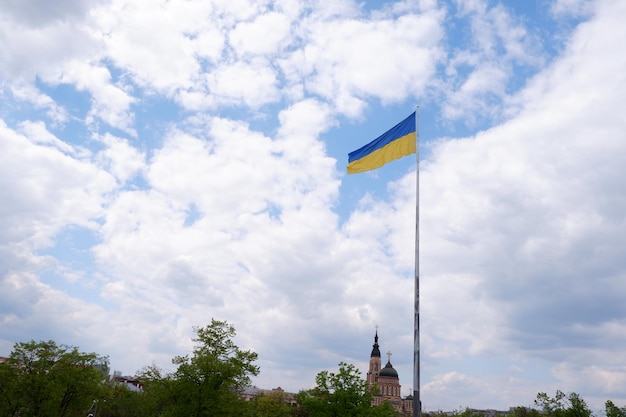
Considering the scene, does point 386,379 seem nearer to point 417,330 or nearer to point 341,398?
point 341,398

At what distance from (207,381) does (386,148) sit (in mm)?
33045

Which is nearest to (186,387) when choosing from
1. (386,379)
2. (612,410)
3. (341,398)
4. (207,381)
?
(207,381)

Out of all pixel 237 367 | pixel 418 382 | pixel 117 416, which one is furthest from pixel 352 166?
pixel 117 416

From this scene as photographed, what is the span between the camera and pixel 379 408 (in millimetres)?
62219

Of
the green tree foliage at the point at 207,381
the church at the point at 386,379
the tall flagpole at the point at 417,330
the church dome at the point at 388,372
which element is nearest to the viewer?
the tall flagpole at the point at 417,330

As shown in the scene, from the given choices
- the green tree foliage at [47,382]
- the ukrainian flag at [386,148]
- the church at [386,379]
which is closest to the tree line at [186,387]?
the green tree foliage at [47,382]

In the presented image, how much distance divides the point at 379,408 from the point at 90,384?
34954 millimetres

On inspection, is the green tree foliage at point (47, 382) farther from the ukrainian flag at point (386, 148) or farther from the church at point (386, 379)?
the church at point (386, 379)

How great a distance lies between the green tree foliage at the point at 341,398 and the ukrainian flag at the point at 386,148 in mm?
36501

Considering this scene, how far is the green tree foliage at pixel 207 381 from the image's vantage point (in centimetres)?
4844

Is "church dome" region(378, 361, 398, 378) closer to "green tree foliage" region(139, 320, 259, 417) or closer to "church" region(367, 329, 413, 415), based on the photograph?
"church" region(367, 329, 413, 415)

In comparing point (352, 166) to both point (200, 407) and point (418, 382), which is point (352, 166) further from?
point (200, 407)

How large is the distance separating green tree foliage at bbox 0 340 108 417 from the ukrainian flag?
4616cm

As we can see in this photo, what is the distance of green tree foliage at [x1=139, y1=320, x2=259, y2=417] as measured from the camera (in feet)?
159
